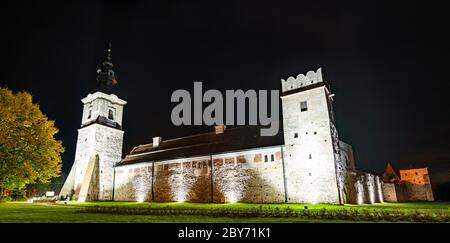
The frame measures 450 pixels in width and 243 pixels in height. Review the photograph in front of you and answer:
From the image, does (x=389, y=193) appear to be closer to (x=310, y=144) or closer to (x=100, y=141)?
(x=310, y=144)

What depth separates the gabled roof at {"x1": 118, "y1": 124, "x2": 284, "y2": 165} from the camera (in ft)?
96.3

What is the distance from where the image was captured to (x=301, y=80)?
89.2 feet

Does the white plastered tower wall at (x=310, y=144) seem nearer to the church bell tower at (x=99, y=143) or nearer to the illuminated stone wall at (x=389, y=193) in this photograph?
the illuminated stone wall at (x=389, y=193)

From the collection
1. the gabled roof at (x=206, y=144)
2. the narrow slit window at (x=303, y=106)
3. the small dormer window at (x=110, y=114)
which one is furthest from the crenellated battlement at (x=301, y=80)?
the small dormer window at (x=110, y=114)

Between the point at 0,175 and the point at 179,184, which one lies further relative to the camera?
the point at 179,184

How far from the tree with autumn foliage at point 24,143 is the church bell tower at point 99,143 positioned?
15.2 m

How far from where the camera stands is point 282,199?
25.1 meters

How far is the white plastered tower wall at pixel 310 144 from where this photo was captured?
76.4ft

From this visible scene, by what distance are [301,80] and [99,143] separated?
32365 millimetres

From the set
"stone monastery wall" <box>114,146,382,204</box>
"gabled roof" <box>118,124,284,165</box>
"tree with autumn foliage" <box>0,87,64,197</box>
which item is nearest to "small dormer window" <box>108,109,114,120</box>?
"gabled roof" <box>118,124,284,165</box>

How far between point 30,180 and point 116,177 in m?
18.8

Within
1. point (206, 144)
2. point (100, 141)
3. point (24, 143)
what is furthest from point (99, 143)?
point (24, 143)
